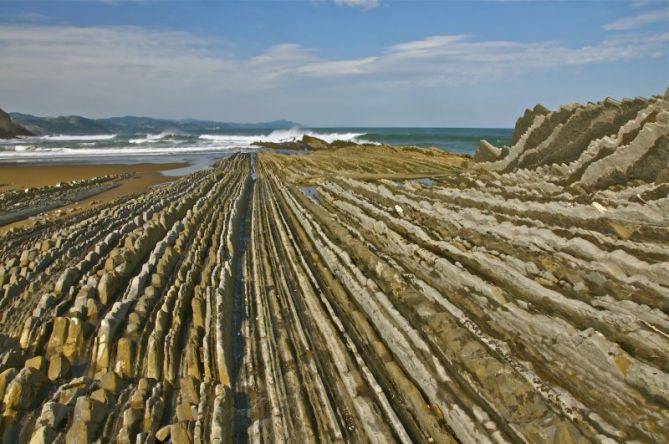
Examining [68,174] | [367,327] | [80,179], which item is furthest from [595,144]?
[68,174]

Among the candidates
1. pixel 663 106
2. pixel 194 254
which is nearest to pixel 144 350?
pixel 194 254

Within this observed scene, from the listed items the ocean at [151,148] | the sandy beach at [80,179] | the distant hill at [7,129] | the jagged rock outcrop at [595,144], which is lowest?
the sandy beach at [80,179]

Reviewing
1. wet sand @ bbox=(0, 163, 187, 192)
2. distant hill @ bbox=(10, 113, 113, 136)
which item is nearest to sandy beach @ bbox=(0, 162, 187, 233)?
wet sand @ bbox=(0, 163, 187, 192)

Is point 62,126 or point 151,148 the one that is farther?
point 62,126

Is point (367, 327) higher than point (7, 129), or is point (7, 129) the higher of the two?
point (7, 129)

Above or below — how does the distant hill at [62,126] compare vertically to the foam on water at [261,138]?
above

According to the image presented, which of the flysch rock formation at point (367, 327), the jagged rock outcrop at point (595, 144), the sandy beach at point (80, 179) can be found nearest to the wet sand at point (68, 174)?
the sandy beach at point (80, 179)

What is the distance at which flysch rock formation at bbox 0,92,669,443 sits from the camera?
4898mm

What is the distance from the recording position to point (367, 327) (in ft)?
23.7

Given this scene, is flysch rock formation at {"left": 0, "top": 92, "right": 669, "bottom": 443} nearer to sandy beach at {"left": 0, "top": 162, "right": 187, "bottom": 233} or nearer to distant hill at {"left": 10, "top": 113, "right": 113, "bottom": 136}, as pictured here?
sandy beach at {"left": 0, "top": 162, "right": 187, "bottom": 233}

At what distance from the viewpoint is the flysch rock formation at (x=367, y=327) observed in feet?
16.1

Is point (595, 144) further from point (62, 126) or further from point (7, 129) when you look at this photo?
point (62, 126)

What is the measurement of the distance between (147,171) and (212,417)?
129 feet

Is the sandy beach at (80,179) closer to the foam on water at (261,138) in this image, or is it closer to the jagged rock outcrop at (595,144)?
the jagged rock outcrop at (595,144)
